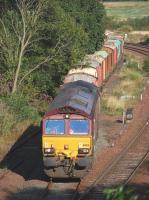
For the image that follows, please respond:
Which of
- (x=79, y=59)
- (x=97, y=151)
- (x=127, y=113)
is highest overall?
(x=79, y=59)

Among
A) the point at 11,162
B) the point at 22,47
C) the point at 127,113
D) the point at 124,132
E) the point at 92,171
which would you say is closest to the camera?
the point at 92,171

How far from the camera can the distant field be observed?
107 meters

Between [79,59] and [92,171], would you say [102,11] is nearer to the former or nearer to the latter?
[79,59]

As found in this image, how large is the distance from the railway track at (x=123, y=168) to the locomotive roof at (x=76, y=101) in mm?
2287

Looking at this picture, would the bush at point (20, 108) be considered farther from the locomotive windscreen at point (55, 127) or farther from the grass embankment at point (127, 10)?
the grass embankment at point (127, 10)

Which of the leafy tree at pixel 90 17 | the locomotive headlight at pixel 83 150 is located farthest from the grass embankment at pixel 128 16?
the locomotive headlight at pixel 83 150

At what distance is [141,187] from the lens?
16891 millimetres

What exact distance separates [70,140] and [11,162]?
15.6 feet

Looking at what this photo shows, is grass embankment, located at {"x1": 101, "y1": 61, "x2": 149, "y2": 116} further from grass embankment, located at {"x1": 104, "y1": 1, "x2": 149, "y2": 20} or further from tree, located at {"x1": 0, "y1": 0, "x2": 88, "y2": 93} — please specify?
grass embankment, located at {"x1": 104, "y1": 1, "x2": 149, "y2": 20}

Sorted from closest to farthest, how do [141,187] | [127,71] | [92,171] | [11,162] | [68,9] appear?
[141,187], [92,171], [11,162], [68,9], [127,71]

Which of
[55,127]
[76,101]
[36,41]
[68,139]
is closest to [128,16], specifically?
[36,41]

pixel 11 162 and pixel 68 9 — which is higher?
pixel 68 9

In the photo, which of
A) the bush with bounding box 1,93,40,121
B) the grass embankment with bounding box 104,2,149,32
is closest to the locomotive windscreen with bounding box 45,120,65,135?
the bush with bounding box 1,93,40,121

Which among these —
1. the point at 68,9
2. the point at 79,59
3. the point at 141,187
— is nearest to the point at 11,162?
the point at 141,187
